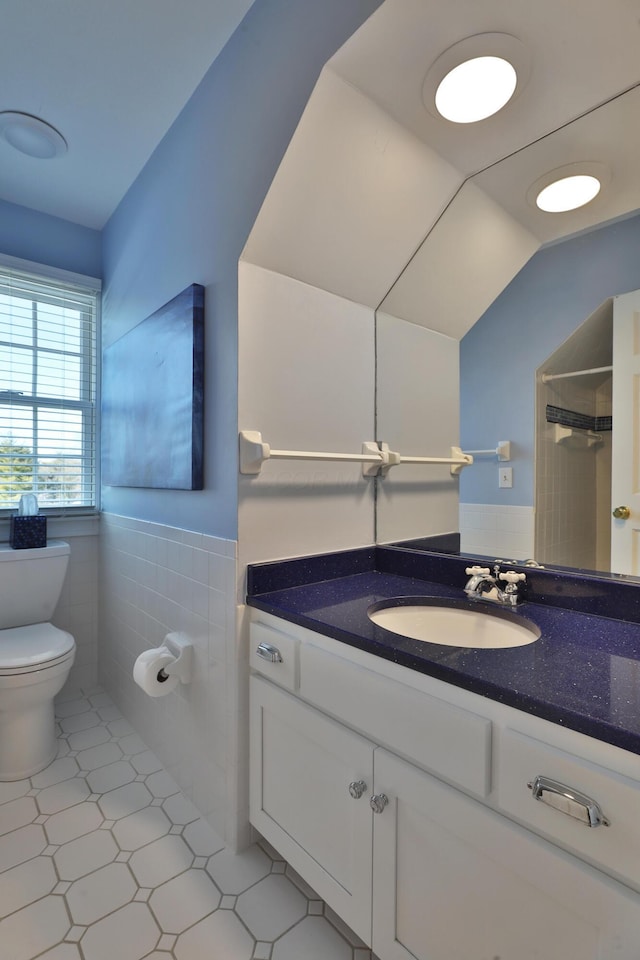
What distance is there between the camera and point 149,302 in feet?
A: 6.51

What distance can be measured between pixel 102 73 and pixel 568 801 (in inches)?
92.8

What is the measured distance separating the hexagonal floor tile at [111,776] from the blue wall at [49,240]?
2359 mm

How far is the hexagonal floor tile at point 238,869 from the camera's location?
1.32m

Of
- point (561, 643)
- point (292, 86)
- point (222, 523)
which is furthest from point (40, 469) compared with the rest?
point (561, 643)

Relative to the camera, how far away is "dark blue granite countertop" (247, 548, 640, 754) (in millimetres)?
729

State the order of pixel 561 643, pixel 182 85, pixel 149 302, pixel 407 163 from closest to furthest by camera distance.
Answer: pixel 561 643 < pixel 407 163 < pixel 182 85 < pixel 149 302

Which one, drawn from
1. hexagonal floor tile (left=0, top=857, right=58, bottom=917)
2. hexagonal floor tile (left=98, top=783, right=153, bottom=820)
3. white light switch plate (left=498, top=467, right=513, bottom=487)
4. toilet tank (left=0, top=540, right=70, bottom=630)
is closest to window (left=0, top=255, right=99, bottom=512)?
toilet tank (left=0, top=540, right=70, bottom=630)

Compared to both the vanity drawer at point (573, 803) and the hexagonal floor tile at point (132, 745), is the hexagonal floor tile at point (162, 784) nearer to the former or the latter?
the hexagonal floor tile at point (132, 745)

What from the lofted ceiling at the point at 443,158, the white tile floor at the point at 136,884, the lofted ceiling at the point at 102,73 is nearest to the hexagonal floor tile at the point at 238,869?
the white tile floor at the point at 136,884

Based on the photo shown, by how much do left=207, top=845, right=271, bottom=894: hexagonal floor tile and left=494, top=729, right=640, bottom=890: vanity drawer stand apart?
957 millimetres

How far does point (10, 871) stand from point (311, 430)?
5.24 ft

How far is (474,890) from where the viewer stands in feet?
2.70

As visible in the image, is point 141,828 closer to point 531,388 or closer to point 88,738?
point 88,738

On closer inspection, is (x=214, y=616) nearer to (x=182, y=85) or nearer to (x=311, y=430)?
(x=311, y=430)
